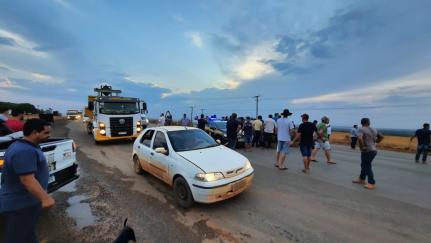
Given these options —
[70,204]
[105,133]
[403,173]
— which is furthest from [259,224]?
[105,133]

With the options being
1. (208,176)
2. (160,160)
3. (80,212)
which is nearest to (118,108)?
(160,160)

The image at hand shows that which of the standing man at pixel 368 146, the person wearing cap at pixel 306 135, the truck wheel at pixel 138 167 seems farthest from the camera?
the person wearing cap at pixel 306 135

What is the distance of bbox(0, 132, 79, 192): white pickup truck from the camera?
3.68 m

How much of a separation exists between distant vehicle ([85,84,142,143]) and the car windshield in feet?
24.5

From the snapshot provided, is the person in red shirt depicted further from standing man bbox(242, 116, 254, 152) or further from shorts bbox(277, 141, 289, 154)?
standing man bbox(242, 116, 254, 152)

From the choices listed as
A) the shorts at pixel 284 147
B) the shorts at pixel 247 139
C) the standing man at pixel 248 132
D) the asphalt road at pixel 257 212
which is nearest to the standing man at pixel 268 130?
the standing man at pixel 248 132

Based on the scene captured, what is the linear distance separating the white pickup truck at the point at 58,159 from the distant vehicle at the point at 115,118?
285 inches

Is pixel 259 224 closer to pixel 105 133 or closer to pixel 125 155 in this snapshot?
pixel 125 155

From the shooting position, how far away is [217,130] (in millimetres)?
12242

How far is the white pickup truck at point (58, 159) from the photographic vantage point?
3682 mm

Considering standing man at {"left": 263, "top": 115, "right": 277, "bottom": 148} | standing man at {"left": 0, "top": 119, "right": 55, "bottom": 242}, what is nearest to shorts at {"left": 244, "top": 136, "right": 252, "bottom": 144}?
standing man at {"left": 263, "top": 115, "right": 277, "bottom": 148}

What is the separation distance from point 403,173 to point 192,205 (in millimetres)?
7591

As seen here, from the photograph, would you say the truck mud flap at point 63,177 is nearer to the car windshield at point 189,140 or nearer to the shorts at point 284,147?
the car windshield at point 189,140

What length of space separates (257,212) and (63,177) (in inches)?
151
